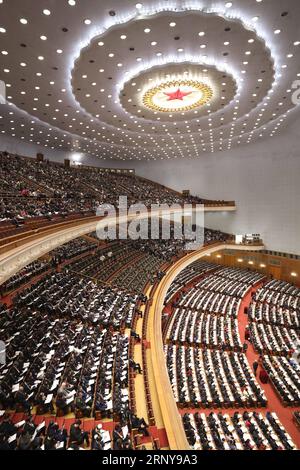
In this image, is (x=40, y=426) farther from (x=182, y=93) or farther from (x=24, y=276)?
(x=182, y=93)

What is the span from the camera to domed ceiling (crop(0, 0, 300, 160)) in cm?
602

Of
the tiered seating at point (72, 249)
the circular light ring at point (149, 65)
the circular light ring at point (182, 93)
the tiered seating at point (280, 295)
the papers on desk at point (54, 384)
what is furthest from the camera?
the tiered seating at point (280, 295)

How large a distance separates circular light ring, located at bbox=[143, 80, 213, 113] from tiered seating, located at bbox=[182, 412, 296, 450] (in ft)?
31.3

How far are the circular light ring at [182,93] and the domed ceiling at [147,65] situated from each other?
0.12 ft

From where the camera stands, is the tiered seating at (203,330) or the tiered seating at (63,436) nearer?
the tiered seating at (63,436)

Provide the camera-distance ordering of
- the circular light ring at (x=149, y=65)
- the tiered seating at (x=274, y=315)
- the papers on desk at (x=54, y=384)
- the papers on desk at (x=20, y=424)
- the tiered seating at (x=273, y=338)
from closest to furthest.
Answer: the papers on desk at (x=20, y=424) → the papers on desk at (x=54, y=384) → the circular light ring at (x=149, y=65) → the tiered seating at (x=273, y=338) → the tiered seating at (x=274, y=315)

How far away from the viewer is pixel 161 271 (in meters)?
12.6

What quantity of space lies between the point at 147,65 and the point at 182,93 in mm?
2369

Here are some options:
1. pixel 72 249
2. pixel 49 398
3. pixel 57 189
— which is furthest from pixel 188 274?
pixel 49 398

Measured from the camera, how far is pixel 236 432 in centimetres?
609

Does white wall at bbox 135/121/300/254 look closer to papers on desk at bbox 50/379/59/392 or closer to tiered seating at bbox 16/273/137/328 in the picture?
tiered seating at bbox 16/273/137/328

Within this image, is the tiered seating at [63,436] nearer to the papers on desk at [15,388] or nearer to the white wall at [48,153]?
the papers on desk at [15,388]

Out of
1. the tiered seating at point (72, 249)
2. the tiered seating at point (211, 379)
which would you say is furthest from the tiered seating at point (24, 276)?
the tiered seating at point (211, 379)

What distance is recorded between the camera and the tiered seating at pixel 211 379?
7.20 m
